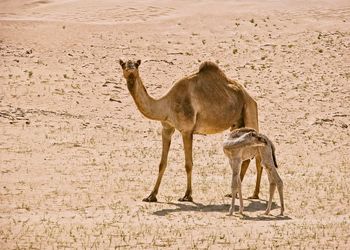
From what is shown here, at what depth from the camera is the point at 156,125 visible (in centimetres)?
2366

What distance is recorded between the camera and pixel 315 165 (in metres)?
18.8

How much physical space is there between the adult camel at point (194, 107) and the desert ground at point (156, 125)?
3.32 ft

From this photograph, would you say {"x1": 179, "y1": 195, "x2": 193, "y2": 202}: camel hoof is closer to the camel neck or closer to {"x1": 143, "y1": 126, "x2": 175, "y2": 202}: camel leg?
{"x1": 143, "y1": 126, "x2": 175, "y2": 202}: camel leg

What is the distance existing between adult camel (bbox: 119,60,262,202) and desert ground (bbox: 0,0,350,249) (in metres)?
1.01

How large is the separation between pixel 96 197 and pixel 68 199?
20.0 inches

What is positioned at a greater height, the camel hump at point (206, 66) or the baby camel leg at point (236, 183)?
the camel hump at point (206, 66)

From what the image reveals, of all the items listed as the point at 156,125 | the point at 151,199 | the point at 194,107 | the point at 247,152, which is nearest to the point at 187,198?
the point at 151,199

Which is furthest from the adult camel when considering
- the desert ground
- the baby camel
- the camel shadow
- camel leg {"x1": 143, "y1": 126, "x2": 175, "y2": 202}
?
the baby camel

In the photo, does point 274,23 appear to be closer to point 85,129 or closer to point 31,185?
point 85,129

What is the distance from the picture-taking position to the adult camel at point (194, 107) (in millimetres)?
13961

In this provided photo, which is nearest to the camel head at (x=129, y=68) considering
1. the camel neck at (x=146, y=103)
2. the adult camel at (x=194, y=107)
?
the adult camel at (x=194, y=107)

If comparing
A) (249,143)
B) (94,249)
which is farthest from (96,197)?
(94,249)

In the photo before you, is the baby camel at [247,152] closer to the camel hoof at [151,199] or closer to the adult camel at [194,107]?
the adult camel at [194,107]

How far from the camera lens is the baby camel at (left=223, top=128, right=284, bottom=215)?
494 inches
